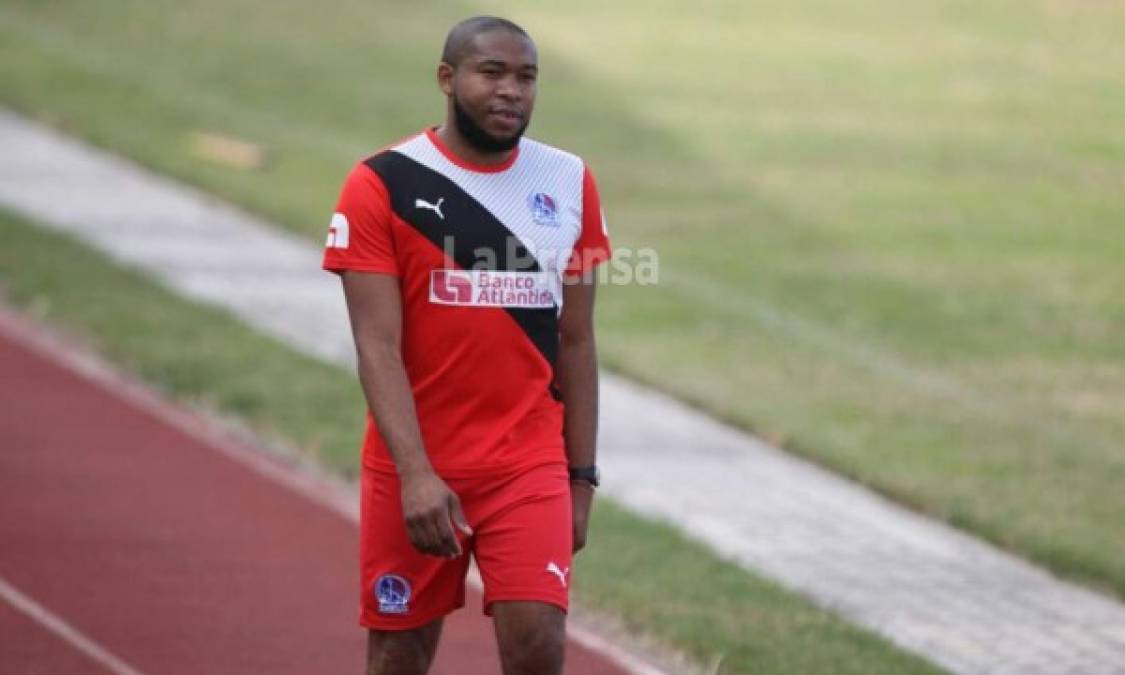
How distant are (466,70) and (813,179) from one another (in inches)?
605

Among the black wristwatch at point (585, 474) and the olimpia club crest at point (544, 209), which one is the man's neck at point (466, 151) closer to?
the olimpia club crest at point (544, 209)

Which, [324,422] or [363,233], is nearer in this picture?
[363,233]

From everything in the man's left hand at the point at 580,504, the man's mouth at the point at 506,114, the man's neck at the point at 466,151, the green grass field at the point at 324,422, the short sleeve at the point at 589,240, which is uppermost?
the man's mouth at the point at 506,114

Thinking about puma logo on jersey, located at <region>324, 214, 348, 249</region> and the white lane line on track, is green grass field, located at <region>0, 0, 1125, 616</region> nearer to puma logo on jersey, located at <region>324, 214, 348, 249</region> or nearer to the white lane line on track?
the white lane line on track

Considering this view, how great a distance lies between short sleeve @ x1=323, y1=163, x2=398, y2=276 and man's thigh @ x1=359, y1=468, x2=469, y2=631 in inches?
23.3

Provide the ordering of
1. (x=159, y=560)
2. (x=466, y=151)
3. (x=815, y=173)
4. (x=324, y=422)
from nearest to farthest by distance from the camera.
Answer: (x=466, y=151) < (x=159, y=560) < (x=324, y=422) < (x=815, y=173)

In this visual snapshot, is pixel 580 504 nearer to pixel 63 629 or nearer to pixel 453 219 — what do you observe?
pixel 453 219

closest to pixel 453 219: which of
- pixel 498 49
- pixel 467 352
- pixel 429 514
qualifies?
pixel 467 352

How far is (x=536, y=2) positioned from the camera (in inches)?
1213

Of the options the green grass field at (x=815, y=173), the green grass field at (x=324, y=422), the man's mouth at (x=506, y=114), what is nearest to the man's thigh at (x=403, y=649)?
the man's mouth at (x=506, y=114)

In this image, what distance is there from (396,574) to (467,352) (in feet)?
2.10

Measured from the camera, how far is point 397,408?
5.84 m

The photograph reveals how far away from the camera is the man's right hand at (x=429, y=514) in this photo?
18.8 ft

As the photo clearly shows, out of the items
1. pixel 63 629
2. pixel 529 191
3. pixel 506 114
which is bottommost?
pixel 63 629
